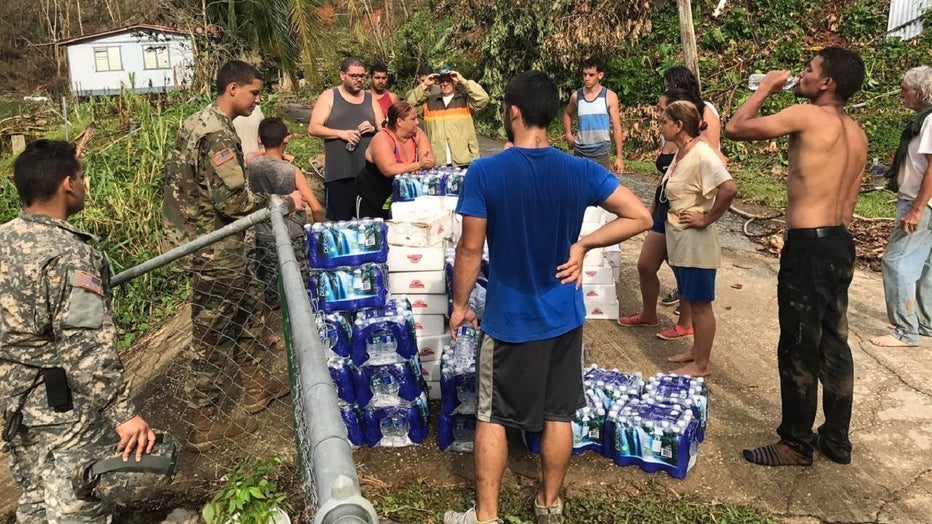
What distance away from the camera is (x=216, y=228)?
415 centimetres

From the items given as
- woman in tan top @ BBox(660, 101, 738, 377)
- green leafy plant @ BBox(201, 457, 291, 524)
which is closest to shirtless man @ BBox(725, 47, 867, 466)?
woman in tan top @ BBox(660, 101, 738, 377)

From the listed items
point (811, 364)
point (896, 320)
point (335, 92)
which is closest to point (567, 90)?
point (335, 92)

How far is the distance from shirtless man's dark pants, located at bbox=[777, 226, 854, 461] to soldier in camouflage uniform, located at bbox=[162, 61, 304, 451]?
2.74 meters

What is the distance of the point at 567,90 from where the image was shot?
50.3 feet

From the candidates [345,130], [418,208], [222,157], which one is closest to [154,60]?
[345,130]

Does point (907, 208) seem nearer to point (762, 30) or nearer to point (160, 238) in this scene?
point (160, 238)

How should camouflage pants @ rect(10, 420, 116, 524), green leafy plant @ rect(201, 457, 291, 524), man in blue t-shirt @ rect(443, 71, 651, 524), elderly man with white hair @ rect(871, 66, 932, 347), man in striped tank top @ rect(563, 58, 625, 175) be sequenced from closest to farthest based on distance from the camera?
camouflage pants @ rect(10, 420, 116, 524), man in blue t-shirt @ rect(443, 71, 651, 524), green leafy plant @ rect(201, 457, 291, 524), elderly man with white hair @ rect(871, 66, 932, 347), man in striped tank top @ rect(563, 58, 625, 175)

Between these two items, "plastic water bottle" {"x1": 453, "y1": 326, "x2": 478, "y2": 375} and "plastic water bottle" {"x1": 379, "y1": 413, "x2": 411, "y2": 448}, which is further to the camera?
"plastic water bottle" {"x1": 379, "y1": 413, "x2": 411, "y2": 448}

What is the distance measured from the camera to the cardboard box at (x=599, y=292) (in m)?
5.53

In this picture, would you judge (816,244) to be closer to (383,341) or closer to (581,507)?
(581,507)

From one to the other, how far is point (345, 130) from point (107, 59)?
78.4ft

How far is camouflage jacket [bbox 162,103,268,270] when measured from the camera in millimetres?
3951

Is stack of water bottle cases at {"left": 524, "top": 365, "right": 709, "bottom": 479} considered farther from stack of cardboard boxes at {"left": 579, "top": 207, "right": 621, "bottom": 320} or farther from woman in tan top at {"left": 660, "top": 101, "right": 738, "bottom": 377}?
stack of cardboard boxes at {"left": 579, "top": 207, "right": 621, "bottom": 320}

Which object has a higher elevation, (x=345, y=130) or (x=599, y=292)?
(x=345, y=130)
